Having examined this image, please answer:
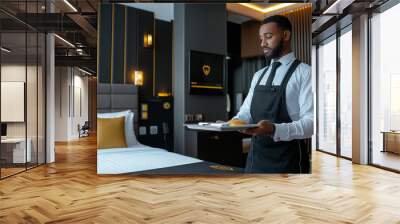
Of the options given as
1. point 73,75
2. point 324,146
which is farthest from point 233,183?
point 73,75

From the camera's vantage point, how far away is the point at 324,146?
812 cm

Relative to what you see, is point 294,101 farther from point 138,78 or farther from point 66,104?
point 66,104

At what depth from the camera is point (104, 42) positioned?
14.5 ft

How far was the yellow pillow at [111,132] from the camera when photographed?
→ 14.3ft

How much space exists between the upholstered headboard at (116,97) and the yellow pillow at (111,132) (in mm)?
138

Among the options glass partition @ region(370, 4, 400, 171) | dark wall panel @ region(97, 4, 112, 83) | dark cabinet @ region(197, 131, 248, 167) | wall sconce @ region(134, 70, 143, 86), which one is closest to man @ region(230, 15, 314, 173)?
dark cabinet @ region(197, 131, 248, 167)

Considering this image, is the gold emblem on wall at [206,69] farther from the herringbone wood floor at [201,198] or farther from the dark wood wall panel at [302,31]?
the herringbone wood floor at [201,198]

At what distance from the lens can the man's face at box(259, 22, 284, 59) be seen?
4.20m

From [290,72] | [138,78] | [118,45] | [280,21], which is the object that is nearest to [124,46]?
[118,45]

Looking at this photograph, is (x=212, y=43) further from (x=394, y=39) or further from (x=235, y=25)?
(x=394, y=39)

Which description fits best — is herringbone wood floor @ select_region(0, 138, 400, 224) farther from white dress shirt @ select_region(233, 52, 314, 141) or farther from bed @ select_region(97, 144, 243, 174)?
white dress shirt @ select_region(233, 52, 314, 141)

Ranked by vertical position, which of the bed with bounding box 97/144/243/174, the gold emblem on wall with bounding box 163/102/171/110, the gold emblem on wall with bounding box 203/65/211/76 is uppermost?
the gold emblem on wall with bounding box 203/65/211/76

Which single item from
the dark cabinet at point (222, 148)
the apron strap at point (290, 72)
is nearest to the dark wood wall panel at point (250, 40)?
the apron strap at point (290, 72)

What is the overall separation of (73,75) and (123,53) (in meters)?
9.17
